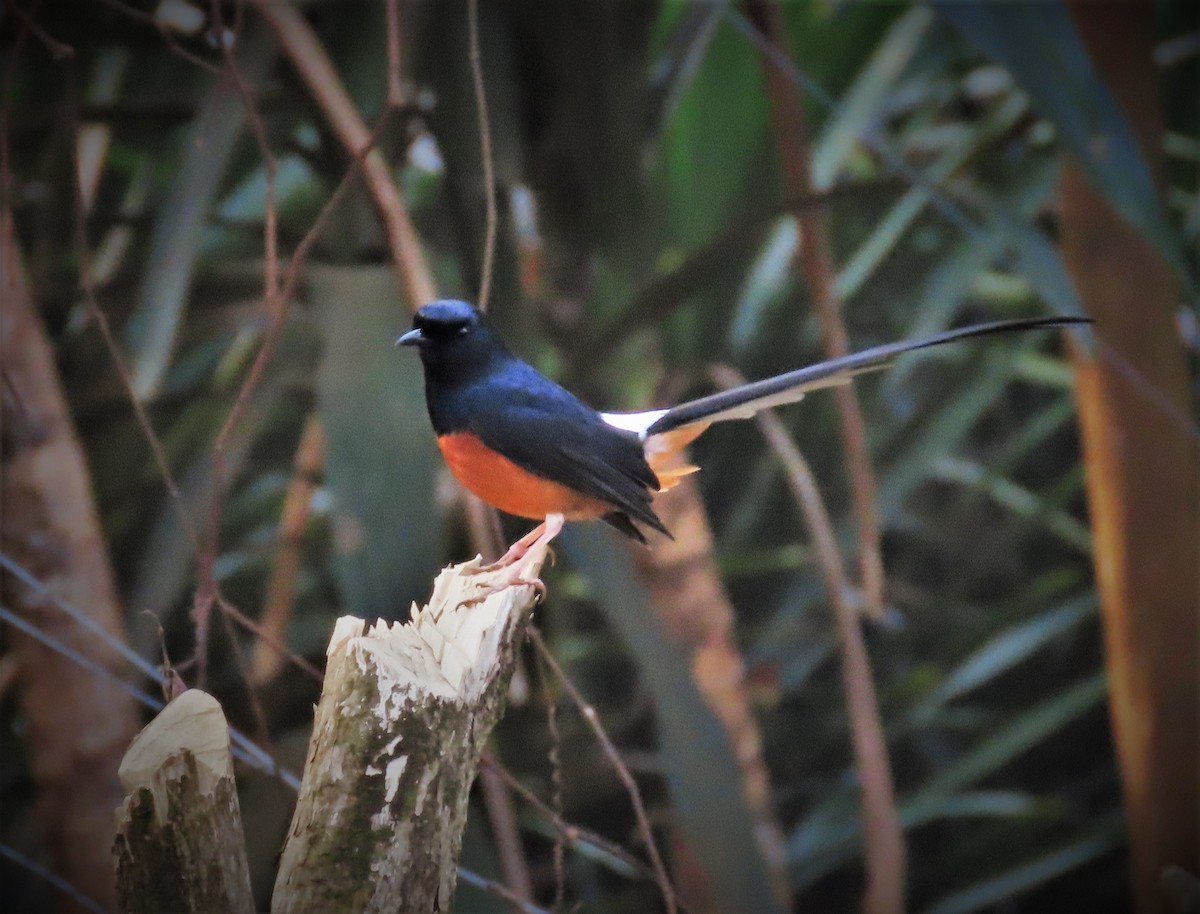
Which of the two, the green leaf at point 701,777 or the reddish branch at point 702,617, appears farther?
the reddish branch at point 702,617

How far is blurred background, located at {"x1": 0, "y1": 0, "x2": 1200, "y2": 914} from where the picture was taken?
1.14 m

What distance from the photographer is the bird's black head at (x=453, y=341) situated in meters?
0.89

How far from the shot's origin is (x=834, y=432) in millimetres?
1528

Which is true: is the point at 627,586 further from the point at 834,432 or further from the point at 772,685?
the point at 772,685

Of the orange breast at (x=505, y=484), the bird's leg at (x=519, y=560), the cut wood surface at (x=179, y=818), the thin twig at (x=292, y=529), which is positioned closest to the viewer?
the cut wood surface at (x=179, y=818)

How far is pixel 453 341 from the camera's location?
899 mm

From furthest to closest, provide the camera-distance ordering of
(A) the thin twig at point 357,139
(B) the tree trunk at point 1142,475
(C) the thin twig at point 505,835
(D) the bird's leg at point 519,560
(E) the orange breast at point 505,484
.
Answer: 1. (B) the tree trunk at point 1142,475
2. (C) the thin twig at point 505,835
3. (A) the thin twig at point 357,139
4. (E) the orange breast at point 505,484
5. (D) the bird's leg at point 519,560

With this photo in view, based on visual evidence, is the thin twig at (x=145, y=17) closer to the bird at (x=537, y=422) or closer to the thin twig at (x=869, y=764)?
the bird at (x=537, y=422)

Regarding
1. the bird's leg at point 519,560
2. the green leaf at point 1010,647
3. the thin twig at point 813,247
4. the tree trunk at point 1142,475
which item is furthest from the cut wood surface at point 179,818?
the green leaf at point 1010,647

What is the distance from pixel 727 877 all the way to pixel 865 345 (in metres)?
0.71

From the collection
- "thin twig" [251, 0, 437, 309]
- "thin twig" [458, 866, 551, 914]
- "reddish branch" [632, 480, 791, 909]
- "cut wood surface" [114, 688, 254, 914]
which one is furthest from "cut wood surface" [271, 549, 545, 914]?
"reddish branch" [632, 480, 791, 909]

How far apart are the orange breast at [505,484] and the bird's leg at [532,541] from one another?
10 mm

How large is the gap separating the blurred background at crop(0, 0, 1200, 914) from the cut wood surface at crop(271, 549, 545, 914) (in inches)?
13.2

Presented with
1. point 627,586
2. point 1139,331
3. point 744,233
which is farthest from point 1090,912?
point 744,233
